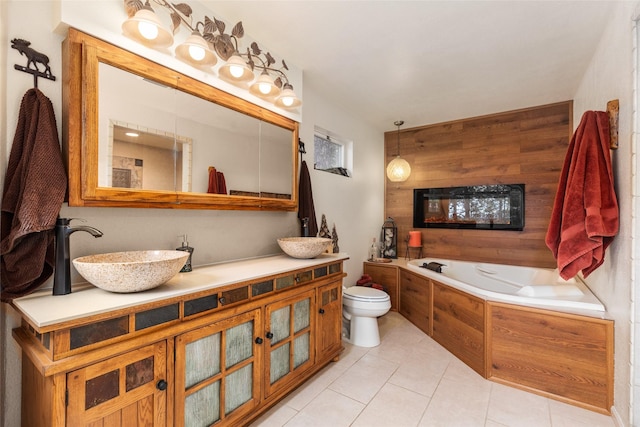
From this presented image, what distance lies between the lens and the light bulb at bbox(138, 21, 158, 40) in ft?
4.69

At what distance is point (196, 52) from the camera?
5.52 ft

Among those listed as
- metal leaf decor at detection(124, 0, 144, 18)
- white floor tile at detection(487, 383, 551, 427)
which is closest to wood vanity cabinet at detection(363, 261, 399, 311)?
white floor tile at detection(487, 383, 551, 427)

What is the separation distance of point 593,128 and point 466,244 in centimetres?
211

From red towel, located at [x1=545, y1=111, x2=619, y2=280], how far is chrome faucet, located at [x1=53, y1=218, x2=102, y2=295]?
2.63 metres

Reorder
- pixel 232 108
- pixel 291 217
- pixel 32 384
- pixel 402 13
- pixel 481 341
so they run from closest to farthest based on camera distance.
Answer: pixel 32 384 < pixel 402 13 < pixel 232 108 < pixel 481 341 < pixel 291 217

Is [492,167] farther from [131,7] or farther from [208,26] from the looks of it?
[131,7]

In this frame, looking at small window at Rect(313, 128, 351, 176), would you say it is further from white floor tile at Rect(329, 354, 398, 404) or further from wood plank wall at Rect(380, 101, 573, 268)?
white floor tile at Rect(329, 354, 398, 404)

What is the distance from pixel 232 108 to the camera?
2018mm

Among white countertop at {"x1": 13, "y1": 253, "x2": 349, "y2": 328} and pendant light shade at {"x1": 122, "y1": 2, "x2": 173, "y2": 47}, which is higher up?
pendant light shade at {"x1": 122, "y1": 2, "x2": 173, "y2": 47}

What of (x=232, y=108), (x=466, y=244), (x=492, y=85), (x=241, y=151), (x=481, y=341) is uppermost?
(x=492, y=85)

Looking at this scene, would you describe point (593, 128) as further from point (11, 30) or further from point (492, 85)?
point (11, 30)

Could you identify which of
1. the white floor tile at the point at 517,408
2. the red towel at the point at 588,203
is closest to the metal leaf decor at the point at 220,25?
the red towel at the point at 588,203

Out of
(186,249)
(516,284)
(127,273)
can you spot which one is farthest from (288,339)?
(516,284)

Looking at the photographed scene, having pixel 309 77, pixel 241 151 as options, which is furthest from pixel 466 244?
pixel 241 151
